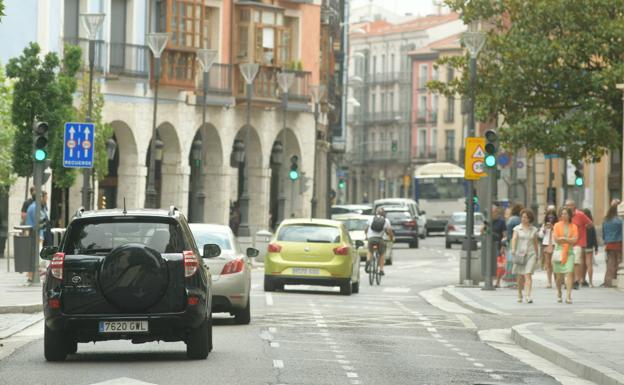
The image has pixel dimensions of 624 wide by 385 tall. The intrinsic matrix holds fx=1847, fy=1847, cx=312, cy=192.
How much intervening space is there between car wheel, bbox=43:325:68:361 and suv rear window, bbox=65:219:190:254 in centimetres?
84

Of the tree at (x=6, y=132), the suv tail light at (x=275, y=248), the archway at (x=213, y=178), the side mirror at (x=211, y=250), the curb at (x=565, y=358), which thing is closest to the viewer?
the curb at (x=565, y=358)

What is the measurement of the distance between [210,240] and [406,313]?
4.99 metres

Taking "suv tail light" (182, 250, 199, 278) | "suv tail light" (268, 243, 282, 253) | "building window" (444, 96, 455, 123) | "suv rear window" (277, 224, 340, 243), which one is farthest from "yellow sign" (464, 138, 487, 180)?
"building window" (444, 96, 455, 123)

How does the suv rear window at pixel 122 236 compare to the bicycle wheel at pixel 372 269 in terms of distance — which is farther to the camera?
the bicycle wheel at pixel 372 269

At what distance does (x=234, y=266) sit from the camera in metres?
25.5

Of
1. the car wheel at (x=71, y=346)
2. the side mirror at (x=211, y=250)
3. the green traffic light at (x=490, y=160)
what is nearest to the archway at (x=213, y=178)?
the green traffic light at (x=490, y=160)

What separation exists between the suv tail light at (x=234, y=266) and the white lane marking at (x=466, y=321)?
352cm

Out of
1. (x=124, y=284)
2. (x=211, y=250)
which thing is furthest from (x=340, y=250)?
(x=124, y=284)

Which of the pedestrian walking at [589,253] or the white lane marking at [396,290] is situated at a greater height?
the pedestrian walking at [589,253]

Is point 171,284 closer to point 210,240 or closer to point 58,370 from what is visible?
point 58,370

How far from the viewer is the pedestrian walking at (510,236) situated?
131 feet

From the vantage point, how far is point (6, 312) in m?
27.5

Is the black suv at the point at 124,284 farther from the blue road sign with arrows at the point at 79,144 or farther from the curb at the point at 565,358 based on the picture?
the blue road sign with arrows at the point at 79,144

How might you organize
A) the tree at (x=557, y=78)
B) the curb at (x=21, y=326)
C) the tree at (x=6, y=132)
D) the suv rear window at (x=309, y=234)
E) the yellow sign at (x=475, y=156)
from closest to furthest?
1. the curb at (x=21, y=326)
2. the suv rear window at (x=309, y=234)
3. the yellow sign at (x=475, y=156)
4. the tree at (x=557, y=78)
5. the tree at (x=6, y=132)
